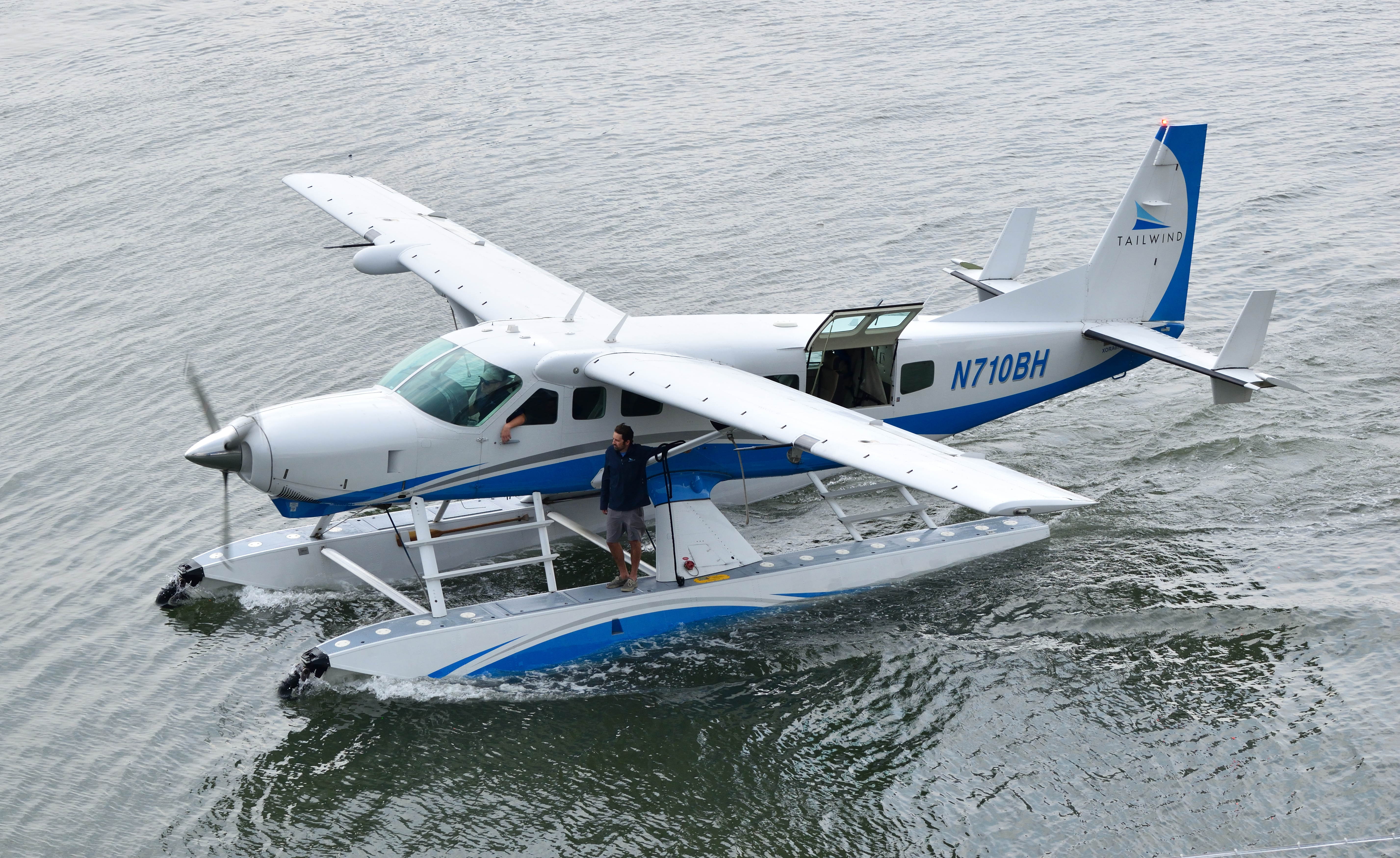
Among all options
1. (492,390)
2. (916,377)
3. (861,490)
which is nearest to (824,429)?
(861,490)

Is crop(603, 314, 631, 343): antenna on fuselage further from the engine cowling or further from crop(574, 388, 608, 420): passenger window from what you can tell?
the engine cowling

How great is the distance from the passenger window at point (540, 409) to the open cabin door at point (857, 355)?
2631 millimetres

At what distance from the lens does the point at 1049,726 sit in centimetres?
939

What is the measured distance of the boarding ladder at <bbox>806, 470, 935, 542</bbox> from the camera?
11.8 metres

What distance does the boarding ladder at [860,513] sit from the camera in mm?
11781

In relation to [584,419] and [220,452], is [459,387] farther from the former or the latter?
[220,452]

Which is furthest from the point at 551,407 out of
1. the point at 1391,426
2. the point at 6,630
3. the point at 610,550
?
the point at 1391,426

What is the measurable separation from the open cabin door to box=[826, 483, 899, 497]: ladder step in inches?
34.8

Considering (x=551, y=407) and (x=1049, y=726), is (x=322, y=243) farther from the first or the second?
(x=1049, y=726)

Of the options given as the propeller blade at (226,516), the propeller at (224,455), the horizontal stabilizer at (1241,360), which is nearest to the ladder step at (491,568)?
the propeller blade at (226,516)

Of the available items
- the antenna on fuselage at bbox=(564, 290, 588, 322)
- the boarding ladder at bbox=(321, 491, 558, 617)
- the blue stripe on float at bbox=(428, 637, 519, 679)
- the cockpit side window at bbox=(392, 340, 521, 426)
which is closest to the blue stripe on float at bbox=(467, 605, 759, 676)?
the blue stripe on float at bbox=(428, 637, 519, 679)

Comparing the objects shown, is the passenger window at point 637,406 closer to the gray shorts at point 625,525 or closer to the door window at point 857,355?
the gray shorts at point 625,525

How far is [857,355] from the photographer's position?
12102 mm

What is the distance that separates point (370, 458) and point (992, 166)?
17.6 meters
